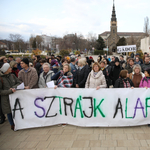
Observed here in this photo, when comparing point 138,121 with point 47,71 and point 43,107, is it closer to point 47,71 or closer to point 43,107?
point 43,107

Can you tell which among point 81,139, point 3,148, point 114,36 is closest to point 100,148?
point 81,139

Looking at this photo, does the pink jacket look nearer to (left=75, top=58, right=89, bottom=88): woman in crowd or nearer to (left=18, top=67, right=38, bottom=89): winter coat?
(left=75, top=58, right=89, bottom=88): woman in crowd

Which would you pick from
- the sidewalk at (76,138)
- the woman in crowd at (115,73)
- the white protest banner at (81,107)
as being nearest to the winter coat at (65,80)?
the white protest banner at (81,107)

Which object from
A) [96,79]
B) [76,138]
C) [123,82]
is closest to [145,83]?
[123,82]

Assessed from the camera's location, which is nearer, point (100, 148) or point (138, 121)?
point (100, 148)

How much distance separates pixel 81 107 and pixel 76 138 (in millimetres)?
792

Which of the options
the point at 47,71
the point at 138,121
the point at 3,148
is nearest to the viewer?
the point at 3,148

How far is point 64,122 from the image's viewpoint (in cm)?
409

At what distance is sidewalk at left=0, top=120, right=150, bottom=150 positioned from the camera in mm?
3211

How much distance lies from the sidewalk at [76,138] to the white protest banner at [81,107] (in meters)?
0.17

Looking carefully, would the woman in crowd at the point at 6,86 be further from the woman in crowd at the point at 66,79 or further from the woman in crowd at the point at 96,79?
the woman in crowd at the point at 96,79

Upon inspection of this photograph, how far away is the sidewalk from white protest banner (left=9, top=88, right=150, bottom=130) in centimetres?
17

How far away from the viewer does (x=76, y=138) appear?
3.53 metres

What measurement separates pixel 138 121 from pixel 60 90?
7.33ft
